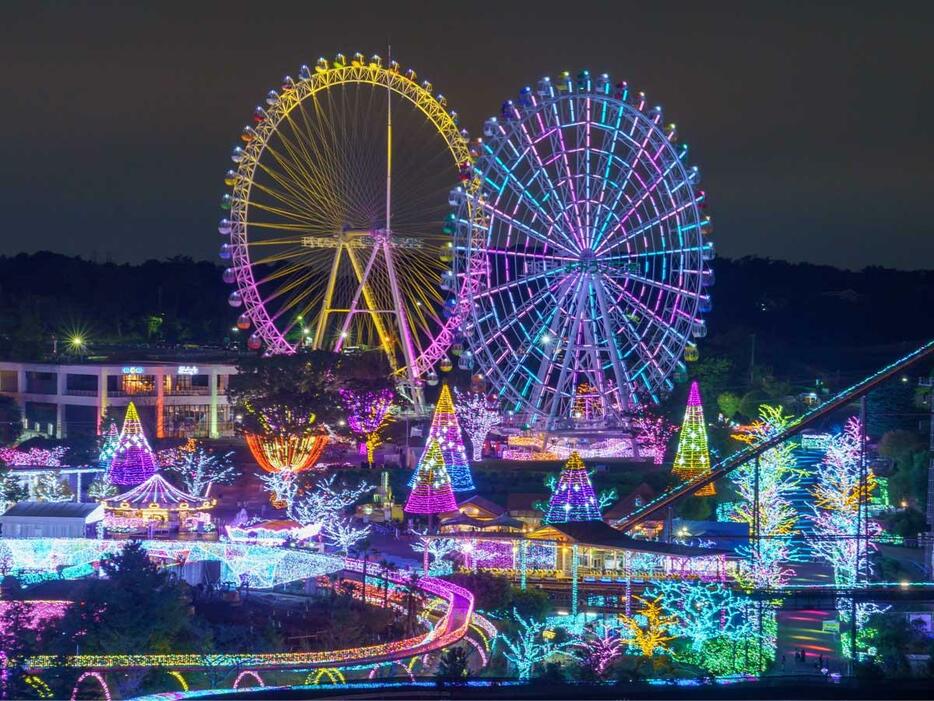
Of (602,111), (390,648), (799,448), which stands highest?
(602,111)

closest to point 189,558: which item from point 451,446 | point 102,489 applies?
point 102,489

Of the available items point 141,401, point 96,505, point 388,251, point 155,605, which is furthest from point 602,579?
point 141,401

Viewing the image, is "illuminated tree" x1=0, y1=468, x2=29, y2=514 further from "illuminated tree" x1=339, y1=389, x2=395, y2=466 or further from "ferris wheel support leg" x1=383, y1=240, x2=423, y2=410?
"ferris wheel support leg" x1=383, y1=240, x2=423, y2=410

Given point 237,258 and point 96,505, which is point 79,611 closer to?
point 96,505

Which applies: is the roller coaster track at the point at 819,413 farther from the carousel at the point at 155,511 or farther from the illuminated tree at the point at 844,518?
the carousel at the point at 155,511

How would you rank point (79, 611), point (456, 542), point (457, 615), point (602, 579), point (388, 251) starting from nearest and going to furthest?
1. point (79, 611)
2. point (457, 615)
3. point (602, 579)
4. point (456, 542)
5. point (388, 251)

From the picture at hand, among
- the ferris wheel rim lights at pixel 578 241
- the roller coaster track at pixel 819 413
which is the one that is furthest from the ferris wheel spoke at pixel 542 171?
the roller coaster track at pixel 819 413
